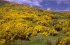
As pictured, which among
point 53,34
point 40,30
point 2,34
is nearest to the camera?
point 2,34

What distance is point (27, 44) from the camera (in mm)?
4680

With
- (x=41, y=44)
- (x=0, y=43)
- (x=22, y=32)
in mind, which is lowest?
(x=41, y=44)

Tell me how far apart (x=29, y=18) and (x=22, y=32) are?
17.2 ft

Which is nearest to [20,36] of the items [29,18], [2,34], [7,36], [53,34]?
[7,36]

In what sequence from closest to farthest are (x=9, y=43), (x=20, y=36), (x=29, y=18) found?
(x=9, y=43) → (x=20, y=36) → (x=29, y=18)

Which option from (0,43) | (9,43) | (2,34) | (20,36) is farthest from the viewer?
(20,36)

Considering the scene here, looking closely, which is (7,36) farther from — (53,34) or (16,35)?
(53,34)

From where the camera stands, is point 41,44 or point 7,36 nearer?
point 41,44

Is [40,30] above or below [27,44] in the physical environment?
above

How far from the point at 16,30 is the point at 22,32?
58 centimetres

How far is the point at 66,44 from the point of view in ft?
13.9

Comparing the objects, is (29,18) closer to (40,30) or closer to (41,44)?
(40,30)

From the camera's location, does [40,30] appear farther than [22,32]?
Yes

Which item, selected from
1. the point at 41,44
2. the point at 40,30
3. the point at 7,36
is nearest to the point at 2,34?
the point at 7,36
